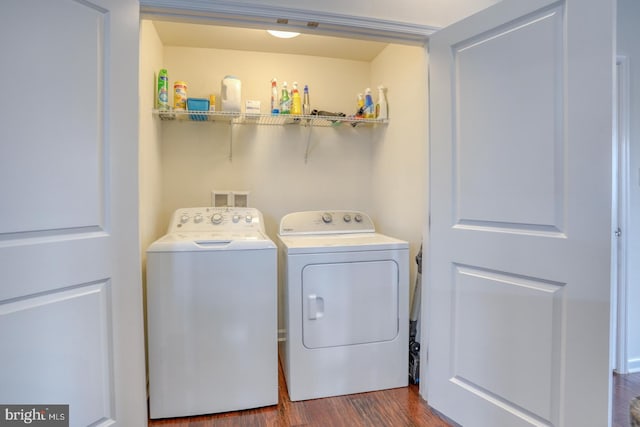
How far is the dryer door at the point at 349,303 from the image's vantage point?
1.78 m

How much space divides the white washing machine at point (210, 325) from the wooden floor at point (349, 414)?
5 centimetres

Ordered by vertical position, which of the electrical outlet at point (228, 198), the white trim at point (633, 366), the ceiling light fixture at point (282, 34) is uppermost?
the ceiling light fixture at point (282, 34)

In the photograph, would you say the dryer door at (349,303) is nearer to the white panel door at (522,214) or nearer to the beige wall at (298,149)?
the white panel door at (522,214)

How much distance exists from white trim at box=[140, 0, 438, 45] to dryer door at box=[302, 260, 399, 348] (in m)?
1.21

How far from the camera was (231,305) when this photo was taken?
1646 millimetres

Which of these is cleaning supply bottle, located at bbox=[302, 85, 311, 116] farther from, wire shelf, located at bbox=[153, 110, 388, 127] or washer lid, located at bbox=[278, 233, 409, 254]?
washer lid, located at bbox=[278, 233, 409, 254]

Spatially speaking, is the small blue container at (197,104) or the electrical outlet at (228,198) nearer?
the small blue container at (197,104)

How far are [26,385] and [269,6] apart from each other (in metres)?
1.71

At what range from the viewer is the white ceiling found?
2158 millimetres

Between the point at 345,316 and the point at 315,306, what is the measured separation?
0.62ft

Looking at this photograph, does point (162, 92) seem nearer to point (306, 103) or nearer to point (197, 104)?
point (197, 104)

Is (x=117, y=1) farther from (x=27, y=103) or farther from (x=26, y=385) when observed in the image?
(x=26, y=385)
